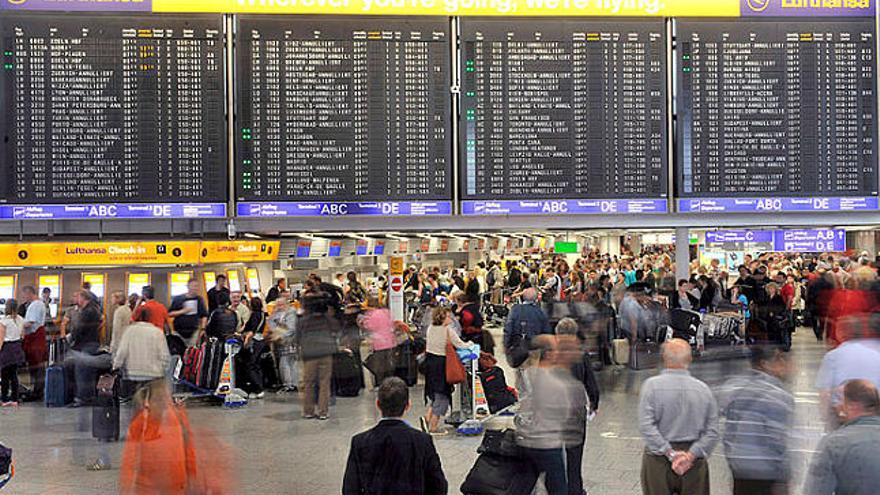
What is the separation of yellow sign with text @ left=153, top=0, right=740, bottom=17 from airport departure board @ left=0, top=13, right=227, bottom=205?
29 cm

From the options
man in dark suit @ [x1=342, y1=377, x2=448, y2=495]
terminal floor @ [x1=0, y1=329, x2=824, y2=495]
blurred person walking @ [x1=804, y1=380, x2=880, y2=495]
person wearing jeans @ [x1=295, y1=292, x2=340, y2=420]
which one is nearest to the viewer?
blurred person walking @ [x1=804, y1=380, x2=880, y2=495]

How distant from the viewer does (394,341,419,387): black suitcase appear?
15.4 m

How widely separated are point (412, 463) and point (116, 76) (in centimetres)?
1044

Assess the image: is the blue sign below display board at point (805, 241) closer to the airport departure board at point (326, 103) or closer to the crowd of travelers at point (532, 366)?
the crowd of travelers at point (532, 366)

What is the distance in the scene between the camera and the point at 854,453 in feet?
15.8

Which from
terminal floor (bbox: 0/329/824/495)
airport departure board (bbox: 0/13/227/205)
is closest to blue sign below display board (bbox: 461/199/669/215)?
terminal floor (bbox: 0/329/824/495)

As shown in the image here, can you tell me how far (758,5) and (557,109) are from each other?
3.33 m

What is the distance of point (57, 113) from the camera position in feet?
45.1

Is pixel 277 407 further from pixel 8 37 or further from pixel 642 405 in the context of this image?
pixel 642 405

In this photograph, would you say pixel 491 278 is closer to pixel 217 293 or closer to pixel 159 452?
pixel 217 293

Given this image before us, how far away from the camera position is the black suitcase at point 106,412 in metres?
10.8

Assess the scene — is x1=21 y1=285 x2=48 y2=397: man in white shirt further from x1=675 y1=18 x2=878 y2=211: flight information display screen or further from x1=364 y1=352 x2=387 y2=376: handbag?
x1=675 y1=18 x2=878 y2=211: flight information display screen

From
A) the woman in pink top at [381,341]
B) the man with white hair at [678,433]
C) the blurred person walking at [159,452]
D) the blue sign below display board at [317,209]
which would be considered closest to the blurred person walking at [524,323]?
the woman in pink top at [381,341]

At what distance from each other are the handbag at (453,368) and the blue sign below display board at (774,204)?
16.8 ft
